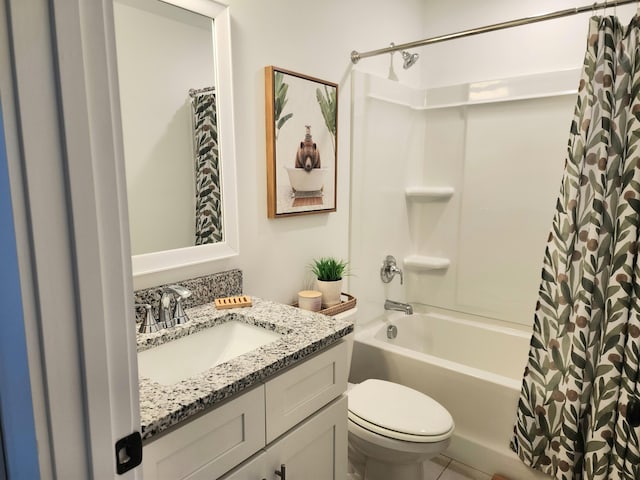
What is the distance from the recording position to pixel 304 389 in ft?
3.80

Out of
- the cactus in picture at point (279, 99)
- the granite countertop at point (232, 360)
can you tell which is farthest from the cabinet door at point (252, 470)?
the cactus in picture at point (279, 99)

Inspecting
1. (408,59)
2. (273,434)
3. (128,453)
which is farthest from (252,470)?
(408,59)

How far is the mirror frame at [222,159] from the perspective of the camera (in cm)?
136

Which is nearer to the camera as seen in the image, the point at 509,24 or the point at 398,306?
the point at 509,24

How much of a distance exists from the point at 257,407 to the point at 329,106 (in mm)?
1415

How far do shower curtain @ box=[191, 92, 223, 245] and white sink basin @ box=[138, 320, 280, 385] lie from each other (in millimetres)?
346

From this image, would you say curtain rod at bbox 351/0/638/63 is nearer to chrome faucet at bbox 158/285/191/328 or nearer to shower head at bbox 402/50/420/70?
shower head at bbox 402/50/420/70

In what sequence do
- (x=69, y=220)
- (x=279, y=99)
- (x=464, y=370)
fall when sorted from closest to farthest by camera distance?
(x=69, y=220)
(x=279, y=99)
(x=464, y=370)

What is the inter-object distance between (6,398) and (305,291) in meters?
1.44

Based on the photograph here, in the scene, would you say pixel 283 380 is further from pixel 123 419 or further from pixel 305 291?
pixel 305 291

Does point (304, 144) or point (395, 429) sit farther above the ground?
point (304, 144)

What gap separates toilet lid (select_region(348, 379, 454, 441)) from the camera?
→ 4.90 ft

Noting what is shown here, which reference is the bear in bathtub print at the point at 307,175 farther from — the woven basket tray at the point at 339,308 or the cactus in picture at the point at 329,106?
the woven basket tray at the point at 339,308

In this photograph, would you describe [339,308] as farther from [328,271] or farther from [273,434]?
[273,434]
